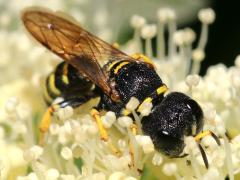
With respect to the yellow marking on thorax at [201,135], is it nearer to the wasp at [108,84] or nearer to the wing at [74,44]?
the wasp at [108,84]

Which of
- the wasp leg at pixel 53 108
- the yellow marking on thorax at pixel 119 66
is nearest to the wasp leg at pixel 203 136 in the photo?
the yellow marking on thorax at pixel 119 66

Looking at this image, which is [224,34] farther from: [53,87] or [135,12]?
[53,87]

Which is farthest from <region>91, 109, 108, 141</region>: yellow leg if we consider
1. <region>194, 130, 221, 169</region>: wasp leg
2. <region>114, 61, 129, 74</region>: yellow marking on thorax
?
<region>194, 130, 221, 169</region>: wasp leg

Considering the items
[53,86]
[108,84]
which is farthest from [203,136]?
[53,86]

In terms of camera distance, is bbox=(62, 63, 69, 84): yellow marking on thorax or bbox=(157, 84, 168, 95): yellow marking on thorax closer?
bbox=(157, 84, 168, 95): yellow marking on thorax

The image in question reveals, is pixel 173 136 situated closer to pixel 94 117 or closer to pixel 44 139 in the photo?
pixel 94 117

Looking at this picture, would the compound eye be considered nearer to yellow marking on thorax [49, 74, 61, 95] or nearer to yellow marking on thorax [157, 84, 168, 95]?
yellow marking on thorax [157, 84, 168, 95]
